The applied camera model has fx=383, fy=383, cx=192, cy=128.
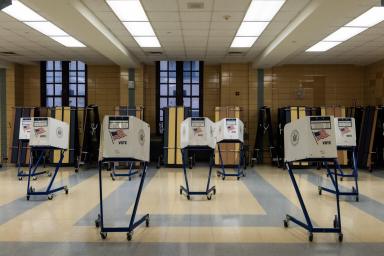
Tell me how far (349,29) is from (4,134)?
36.0 ft

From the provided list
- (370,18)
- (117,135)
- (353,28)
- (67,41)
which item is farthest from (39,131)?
(353,28)

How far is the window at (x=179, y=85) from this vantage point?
43.3 ft

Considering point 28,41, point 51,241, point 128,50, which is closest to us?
point 51,241

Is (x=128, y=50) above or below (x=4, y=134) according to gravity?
above

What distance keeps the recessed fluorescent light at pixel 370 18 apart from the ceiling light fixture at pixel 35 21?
590 centimetres

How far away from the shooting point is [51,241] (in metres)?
4.17

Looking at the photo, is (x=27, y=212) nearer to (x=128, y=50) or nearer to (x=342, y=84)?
(x=128, y=50)

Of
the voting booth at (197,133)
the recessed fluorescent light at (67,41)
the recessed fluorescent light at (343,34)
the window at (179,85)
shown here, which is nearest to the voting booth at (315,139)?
the voting booth at (197,133)

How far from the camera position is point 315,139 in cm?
415

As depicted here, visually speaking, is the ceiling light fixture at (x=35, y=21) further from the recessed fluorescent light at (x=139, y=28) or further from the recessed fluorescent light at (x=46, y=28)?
the recessed fluorescent light at (x=139, y=28)

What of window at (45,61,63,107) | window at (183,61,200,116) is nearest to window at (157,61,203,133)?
window at (183,61,200,116)

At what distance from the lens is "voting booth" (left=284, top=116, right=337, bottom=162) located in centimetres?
413

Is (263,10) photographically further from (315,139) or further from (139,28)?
(315,139)

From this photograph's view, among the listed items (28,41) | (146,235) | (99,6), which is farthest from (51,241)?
(28,41)
